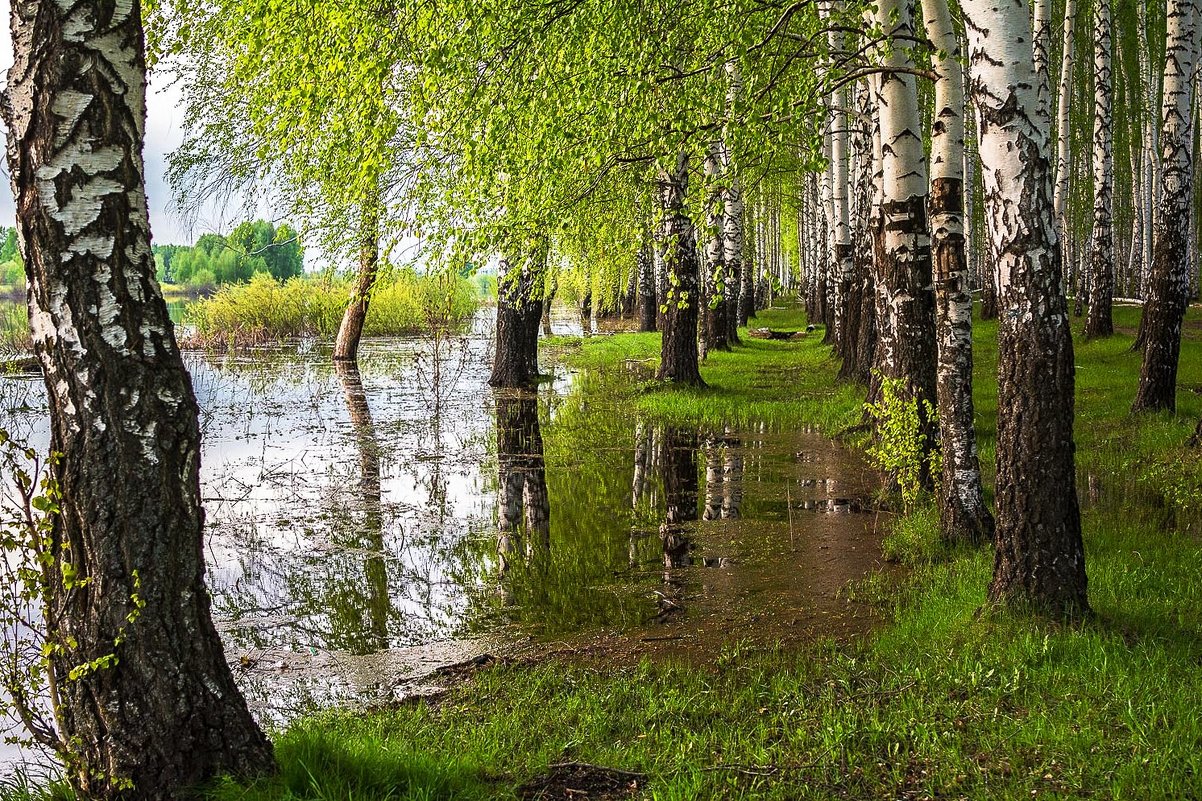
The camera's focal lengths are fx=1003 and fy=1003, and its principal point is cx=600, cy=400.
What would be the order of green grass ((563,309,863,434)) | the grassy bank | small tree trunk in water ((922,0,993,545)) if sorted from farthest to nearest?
the grassy bank → green grass ((563,309,863,434)) → small tree trunk in water ((922,0,993,545))

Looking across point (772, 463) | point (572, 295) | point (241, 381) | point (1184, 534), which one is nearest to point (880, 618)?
point (1184, 534)

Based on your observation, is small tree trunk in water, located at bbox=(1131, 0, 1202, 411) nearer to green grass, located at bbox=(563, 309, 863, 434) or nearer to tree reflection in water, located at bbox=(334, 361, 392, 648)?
green grass, located at bbox=(563, 309, 863, 434)

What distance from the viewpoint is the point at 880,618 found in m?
6.12

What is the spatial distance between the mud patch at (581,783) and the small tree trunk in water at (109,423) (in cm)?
107

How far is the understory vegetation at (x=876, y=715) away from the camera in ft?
12.3

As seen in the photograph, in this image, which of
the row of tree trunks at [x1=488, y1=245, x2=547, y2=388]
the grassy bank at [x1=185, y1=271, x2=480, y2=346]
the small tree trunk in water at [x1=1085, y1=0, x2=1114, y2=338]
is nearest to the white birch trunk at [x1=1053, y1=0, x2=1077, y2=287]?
the small tree trunk in water at [x1=1085, y1=0, x2=1114, y2=338]

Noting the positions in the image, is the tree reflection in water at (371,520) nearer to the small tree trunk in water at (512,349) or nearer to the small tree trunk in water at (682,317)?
the small tree trunk in water at (512,349)

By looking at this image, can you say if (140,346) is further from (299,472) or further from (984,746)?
(299,472)

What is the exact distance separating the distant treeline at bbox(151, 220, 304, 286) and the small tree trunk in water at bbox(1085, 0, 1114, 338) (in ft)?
46.6

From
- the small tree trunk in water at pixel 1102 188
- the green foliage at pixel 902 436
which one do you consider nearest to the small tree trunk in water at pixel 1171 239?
the green foliage at pixel 902 436

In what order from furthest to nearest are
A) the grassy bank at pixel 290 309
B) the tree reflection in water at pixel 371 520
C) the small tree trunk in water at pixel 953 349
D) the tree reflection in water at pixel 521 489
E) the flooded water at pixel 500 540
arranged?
the grassy bank at pixel 290 309, the tree reflection in water at pixel 521 489, the small tree trunk in water at pixel 953 349, the tree reflection in water at pixel 371 520, the flooded water at pixel 500 540

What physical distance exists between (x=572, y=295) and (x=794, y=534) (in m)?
48.3

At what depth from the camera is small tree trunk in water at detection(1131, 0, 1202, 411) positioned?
11367mm

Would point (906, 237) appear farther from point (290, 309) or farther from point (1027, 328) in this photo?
point (290, 309)
